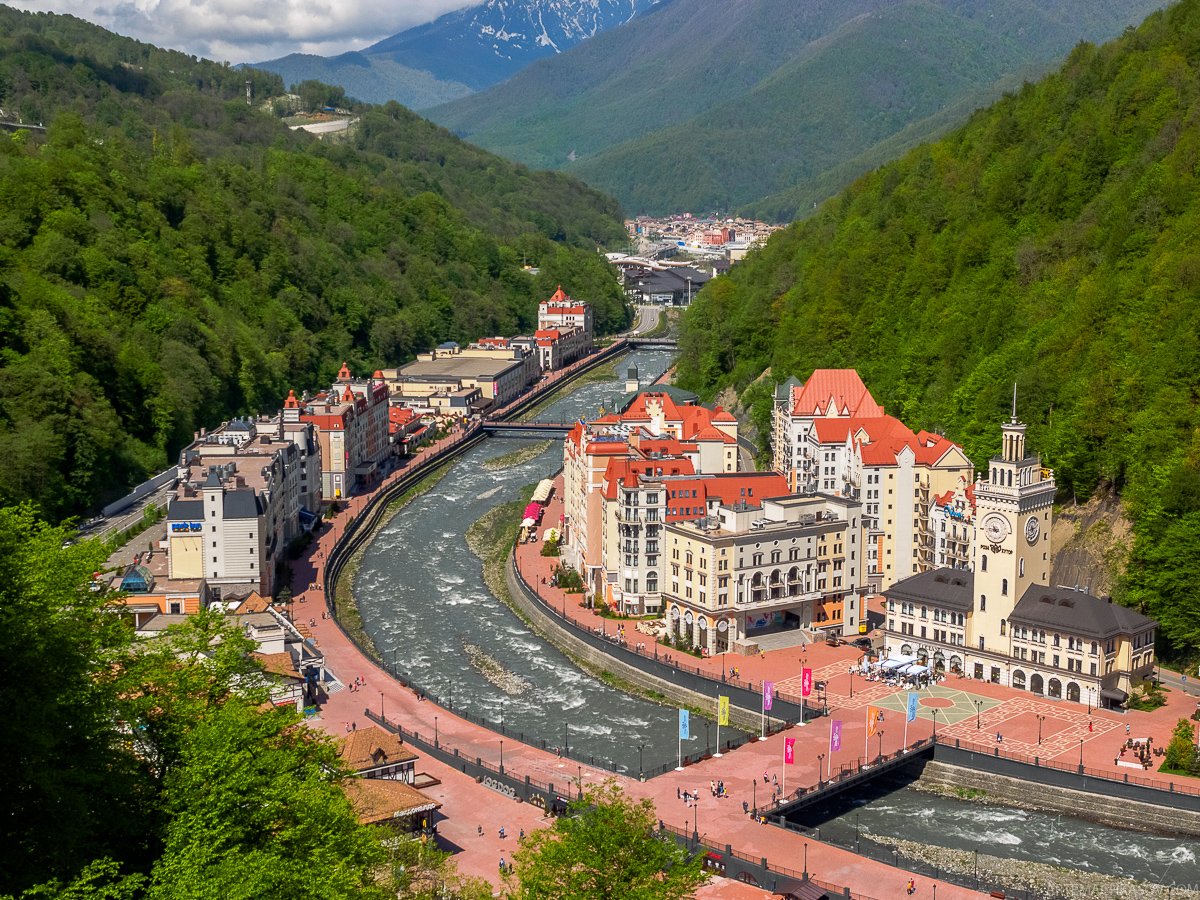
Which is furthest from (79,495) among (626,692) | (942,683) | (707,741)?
(942,683)

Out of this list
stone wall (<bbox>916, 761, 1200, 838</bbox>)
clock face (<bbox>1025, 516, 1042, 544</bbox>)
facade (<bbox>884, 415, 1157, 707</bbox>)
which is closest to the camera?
stone wall (<bbox>916, 761, 1200, 838</bbox>)

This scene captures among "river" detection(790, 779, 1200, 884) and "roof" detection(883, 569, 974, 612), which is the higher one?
"roof" detection(883, 569, 974, 612)

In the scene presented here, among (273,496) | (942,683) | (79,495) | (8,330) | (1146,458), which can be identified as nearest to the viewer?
(942,683)

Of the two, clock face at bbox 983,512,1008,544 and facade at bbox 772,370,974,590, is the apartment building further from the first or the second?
clock face at bbox 983,512,1008,544

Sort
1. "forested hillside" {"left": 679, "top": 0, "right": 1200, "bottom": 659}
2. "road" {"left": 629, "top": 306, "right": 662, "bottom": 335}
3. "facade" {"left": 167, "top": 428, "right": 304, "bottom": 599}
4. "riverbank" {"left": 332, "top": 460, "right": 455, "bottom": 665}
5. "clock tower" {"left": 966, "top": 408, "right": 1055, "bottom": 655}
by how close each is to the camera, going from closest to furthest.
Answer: "clock tower" {"left": 966, "top": 408, "right": 1055, "bottom": 655} < "forested hillside" {"left": 679, "top": 0, "right": 1200, "bottom": 659} < "facade" {"left": 167, "top": 428, "right": 304, "bottom": 599} < "riverbank" {"left": 332, "top": 460, "right": 455, "bottom": 665} < "road" {"left": 629, "top": 306, "right": 662, "bottom": 335}

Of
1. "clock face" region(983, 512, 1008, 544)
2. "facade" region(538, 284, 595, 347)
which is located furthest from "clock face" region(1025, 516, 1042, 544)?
"facade" region(538, 284, 595, 347)

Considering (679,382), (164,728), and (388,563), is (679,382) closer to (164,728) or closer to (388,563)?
(388,563)

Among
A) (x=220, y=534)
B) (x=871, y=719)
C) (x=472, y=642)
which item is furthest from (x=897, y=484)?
(x=220, y=534)

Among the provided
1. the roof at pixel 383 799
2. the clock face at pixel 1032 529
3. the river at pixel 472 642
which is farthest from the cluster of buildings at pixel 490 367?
the roof at pixel 383 799
